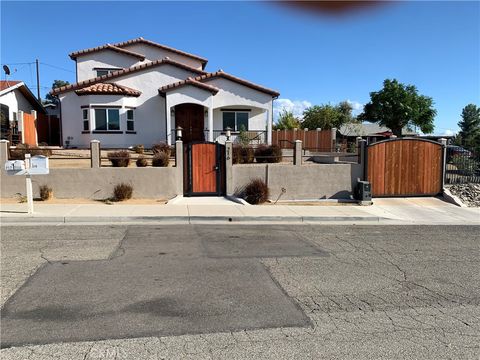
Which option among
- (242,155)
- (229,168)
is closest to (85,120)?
(242,155)

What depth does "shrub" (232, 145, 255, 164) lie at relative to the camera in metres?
17.3

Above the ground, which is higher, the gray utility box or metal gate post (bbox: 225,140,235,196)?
metal gate post (bbox: 225,140,235,196)

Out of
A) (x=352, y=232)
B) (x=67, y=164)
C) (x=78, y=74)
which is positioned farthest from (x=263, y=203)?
(x=78, y=74)

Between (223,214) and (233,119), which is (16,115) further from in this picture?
(223,214)

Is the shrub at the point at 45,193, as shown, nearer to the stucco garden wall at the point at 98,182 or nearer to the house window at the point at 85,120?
the stucco garden wall at the point at 98,182

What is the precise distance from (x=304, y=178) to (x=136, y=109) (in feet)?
39.9

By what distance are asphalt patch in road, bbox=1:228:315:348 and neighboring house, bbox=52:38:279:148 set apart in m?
17.3

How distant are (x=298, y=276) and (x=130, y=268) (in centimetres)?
263

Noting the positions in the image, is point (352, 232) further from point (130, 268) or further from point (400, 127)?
point (400, 127)

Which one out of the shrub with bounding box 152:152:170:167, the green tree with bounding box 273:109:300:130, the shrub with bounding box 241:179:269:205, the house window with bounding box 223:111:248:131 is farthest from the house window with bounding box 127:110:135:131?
the green tree with bounding box 273:109:300:130

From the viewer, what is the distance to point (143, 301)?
16.6 ft

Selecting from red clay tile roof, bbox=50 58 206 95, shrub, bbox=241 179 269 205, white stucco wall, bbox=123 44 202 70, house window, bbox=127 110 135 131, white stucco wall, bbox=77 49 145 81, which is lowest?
shrub, bbox=241 179 269 205

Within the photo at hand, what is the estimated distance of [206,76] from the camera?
24484 mm

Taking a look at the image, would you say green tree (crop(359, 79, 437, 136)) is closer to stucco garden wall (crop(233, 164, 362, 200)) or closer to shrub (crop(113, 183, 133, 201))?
stucco garden wall (crop(233, 164, 362, 200))
